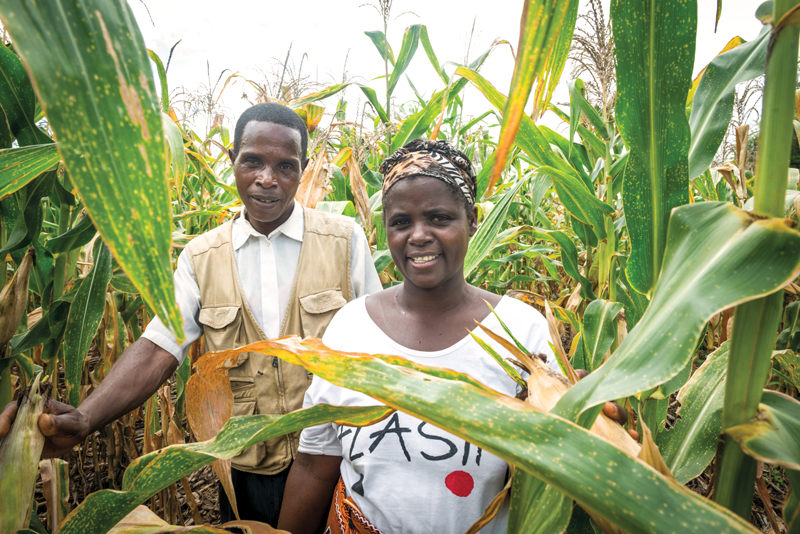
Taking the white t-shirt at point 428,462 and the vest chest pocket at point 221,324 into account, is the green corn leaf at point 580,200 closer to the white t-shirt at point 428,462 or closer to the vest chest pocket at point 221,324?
the white t-shirt at point 428,462

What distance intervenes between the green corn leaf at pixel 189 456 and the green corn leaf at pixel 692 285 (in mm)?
278

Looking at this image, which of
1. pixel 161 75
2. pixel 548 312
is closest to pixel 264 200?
pixel 161 75

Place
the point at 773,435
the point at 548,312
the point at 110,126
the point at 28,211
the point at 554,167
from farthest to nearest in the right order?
the point at 554,167, the point at 28,211, the point at 548,312, the point at 773,435, the point at 110,126

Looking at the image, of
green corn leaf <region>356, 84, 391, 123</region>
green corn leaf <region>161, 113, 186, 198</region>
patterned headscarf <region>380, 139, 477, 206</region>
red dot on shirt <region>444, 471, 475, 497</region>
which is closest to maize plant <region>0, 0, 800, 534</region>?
green corn leaf <region>161, 113, 186, 198</region>

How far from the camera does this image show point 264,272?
1612 mm

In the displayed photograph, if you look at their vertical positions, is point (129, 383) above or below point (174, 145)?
below

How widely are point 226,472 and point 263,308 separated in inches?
27.0

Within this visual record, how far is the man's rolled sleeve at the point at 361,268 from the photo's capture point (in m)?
1.70

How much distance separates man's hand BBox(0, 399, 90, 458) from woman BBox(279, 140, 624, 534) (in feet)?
1.65

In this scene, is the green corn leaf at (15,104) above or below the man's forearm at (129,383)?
above

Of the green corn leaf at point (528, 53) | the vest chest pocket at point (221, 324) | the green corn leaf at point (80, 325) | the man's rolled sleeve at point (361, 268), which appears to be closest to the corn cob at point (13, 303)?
the green corn leaf at point (80, 325)

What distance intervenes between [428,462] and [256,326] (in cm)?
87

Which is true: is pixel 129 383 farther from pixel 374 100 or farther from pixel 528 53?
pixel 374 100

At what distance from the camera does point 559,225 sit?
12.5ft
